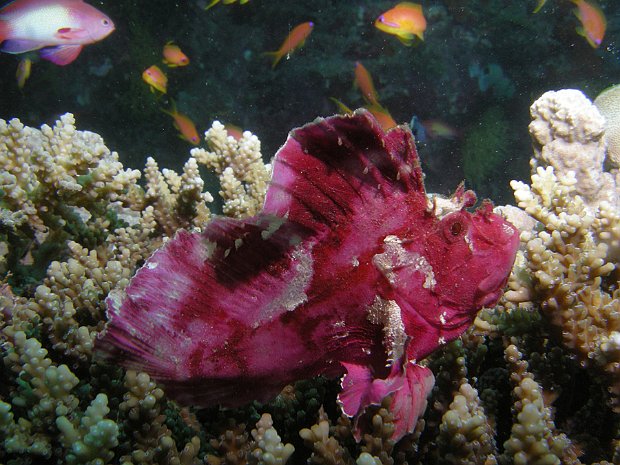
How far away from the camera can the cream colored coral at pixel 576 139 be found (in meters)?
4.22

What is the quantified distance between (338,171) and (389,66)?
24.5 feet

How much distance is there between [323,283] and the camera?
1650 millimetres

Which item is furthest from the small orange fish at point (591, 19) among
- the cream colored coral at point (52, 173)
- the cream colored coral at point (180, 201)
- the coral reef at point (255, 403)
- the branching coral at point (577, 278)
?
the cream colored coral at point (52, 173)

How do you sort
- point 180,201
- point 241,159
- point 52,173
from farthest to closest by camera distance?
point 241,159 → point 180,201 → point 52,173

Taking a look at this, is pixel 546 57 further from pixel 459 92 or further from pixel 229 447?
pixel 229 447

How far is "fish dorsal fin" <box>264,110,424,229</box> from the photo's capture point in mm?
1482

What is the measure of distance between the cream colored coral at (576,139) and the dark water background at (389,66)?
412 cm

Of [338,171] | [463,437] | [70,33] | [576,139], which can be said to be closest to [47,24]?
[70,33]

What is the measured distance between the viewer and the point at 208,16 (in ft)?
31.3

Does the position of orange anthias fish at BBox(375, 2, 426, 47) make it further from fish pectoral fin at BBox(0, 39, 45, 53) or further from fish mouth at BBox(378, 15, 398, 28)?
fish pectoral fin at BBox(0, 39, 45, 53)

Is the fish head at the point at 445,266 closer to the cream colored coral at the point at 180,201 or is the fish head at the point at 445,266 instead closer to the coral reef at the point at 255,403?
the coral reef at the point at 255,403

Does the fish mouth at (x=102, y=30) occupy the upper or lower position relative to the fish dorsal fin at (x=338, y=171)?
lower

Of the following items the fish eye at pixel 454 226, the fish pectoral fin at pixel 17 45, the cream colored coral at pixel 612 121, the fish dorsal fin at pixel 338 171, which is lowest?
the cream colored coral at pixel 612 121

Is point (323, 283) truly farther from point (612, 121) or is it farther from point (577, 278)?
point (612, 121)
